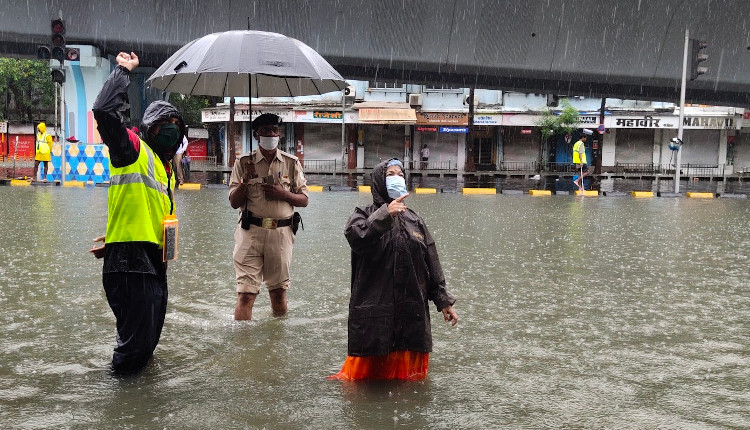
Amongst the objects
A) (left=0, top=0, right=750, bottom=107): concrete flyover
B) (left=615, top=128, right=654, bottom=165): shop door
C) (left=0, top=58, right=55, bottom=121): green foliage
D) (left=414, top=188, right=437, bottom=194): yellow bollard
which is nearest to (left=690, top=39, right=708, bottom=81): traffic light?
(left=0, top=0, right=750, bottom=107): concrete flyover

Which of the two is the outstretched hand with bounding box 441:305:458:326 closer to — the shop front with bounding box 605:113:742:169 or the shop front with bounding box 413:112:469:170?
the shop front with bounding box 413:112:469:170

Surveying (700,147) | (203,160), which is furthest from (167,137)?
(700,147)

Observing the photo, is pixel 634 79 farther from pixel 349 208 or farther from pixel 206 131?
pixel 206 131

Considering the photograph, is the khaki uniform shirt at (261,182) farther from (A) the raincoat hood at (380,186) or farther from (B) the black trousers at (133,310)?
(A) the raincoat hood at (380,186)

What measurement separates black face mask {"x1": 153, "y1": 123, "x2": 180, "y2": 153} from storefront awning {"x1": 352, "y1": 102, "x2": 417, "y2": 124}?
36.6 meters

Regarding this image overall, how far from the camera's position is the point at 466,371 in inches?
190

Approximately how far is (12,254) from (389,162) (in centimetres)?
645

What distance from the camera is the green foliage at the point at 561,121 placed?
133 ft

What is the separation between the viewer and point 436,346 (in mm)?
5441

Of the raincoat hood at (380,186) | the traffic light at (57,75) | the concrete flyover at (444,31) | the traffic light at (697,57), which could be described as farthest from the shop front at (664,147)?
the raincoat hood at (380,186)

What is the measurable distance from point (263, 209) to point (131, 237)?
1.50m

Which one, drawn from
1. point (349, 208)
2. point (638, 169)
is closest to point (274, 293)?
point (349, 208)

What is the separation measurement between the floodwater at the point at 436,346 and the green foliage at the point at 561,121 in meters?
30.6

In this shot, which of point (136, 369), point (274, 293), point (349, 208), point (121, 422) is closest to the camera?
point (121, 422)
